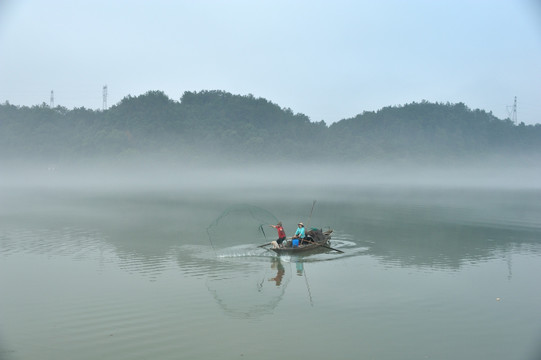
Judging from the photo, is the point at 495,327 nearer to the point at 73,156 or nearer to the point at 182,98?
the point at 73,156

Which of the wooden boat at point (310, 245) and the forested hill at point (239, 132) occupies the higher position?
the forested hill at point (239, 132)

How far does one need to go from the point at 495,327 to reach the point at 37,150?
400 ft

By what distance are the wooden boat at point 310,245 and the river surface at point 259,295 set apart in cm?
36


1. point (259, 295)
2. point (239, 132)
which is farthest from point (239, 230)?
point (239, 132)

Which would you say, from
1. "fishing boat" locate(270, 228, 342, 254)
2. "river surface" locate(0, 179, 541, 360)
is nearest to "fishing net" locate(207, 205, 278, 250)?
"river surface" locate(0, 179, 541, 360)

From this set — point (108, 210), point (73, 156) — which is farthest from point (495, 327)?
point (73, 156)

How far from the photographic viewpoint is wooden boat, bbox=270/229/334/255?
67.5ft

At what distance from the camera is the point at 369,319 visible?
12.8 metres

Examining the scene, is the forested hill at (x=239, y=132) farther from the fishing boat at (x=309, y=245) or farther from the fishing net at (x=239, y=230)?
the fishing boat at (x=309, y=245)

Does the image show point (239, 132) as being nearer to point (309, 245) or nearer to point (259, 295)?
point (309, 245)

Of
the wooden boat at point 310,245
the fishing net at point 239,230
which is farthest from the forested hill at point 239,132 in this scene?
the wooden boat at point 310,245

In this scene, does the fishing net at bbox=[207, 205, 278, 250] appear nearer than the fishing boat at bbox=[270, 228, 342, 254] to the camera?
No

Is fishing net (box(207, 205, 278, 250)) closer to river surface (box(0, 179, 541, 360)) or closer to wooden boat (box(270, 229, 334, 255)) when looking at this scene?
river surface (box(0, 179, 541, 360))

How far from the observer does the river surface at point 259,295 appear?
11055 millimetres
